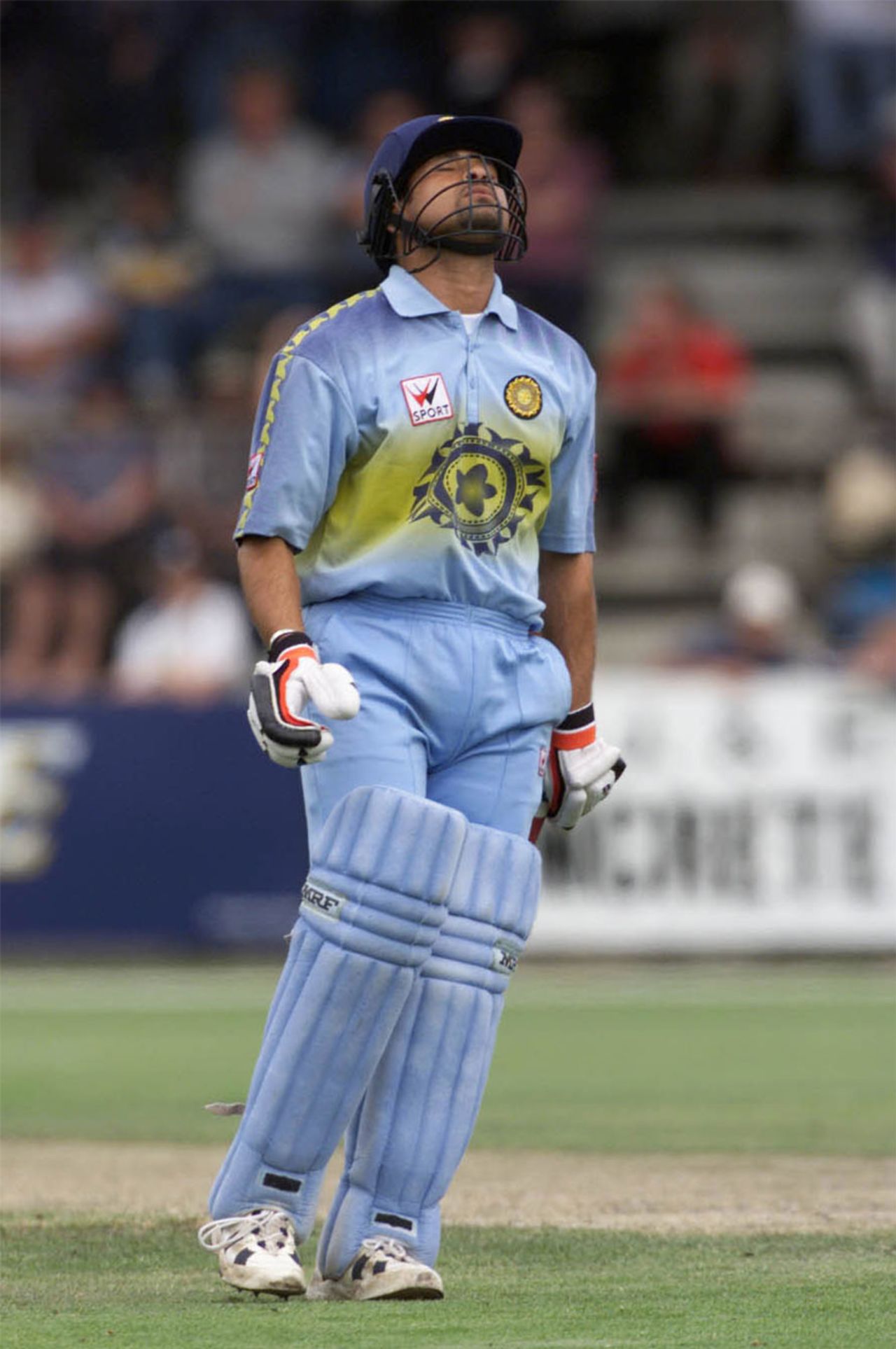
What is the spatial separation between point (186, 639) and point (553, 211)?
5007 mm

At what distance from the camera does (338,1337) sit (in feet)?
13.4

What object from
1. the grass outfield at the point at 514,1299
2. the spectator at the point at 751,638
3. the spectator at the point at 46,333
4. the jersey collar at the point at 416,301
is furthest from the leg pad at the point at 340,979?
the spectator at the point at 46,333

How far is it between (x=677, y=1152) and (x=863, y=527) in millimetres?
9510

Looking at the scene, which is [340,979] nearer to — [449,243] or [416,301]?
[416,301]

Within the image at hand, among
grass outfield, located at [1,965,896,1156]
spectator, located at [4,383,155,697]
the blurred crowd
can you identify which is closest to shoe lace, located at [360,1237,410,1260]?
grass outfield, located at [1,965,896,1156]

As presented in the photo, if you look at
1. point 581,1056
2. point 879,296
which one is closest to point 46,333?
point 879,296

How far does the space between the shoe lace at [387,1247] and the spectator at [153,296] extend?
12.2 metres

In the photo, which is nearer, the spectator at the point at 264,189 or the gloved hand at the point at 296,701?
the gloved hand at the point at 296,701

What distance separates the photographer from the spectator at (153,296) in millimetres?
16969

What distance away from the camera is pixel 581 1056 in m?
9.79

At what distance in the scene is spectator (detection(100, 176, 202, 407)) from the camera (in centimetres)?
1697

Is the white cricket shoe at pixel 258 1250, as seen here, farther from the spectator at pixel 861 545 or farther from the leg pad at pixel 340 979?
the spectator at pixel 861 545

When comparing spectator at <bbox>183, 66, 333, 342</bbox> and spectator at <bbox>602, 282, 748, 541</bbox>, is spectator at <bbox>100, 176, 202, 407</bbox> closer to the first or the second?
spectator at <bbox>183, 66, 333, 342</bbox>

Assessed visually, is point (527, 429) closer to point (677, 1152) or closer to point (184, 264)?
point (677, 1152)
